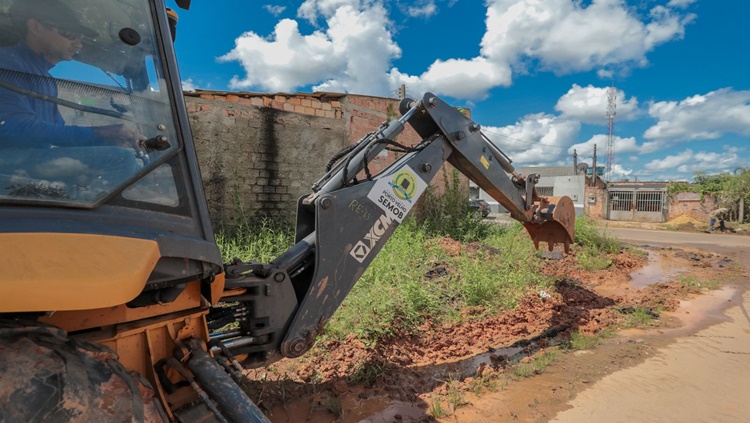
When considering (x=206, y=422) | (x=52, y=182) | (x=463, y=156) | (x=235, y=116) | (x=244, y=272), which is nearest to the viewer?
(x=52, y=182)

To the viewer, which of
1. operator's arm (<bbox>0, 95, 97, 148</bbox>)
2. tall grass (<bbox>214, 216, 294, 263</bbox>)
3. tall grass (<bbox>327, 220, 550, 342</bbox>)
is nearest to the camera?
operator's arm (<bbox>0, 95, 97, 148</bbox>)

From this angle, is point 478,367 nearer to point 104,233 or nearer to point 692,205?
point 104,233

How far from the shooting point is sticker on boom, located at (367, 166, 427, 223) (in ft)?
8.50

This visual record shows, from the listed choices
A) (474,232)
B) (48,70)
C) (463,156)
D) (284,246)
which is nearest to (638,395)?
(463,156)

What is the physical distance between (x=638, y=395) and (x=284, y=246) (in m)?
4.54

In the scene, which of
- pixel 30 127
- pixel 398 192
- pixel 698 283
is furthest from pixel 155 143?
pixel 698 283

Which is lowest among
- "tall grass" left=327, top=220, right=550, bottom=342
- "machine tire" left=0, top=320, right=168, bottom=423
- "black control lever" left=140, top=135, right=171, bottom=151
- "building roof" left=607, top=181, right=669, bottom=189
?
"tall grass" left=327, top=220, right=550, bottom=342

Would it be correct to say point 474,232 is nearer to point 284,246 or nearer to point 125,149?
point 284,246

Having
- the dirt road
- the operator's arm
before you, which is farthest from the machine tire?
the dirt road

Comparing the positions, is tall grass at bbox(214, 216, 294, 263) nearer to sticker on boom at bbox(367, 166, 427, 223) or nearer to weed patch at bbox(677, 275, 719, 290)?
sticker on boom at bbox(367, 166, 427, 223)

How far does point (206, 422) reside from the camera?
138cm

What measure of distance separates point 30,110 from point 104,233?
488 mm

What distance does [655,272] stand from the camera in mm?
7473

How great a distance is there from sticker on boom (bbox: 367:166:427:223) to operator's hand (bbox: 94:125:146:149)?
4.46 feet
